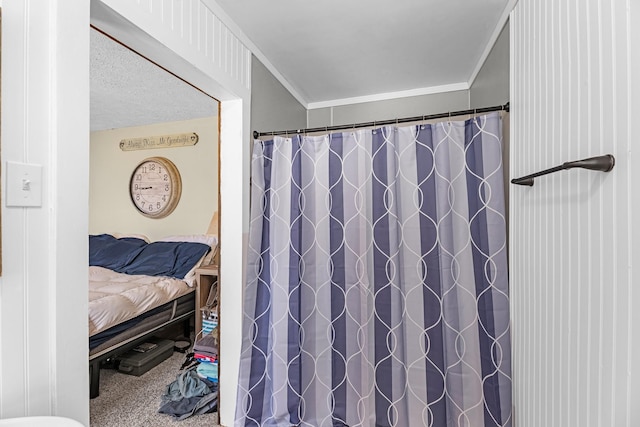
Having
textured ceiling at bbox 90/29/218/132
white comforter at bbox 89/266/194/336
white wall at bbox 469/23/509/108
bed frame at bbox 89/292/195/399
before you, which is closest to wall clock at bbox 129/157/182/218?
textured ceiling at bbox 90/29/218/132

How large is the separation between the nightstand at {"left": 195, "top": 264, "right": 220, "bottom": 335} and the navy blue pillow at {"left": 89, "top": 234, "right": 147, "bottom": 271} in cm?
96

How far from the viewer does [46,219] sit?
0.87 metres

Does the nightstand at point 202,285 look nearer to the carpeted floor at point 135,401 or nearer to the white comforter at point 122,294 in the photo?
the white comforter at point 122,294

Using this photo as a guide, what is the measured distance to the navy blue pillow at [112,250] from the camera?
3.31m

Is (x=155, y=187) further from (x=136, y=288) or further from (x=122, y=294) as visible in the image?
(x=122, y=294)

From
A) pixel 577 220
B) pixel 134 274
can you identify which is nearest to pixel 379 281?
pixel 577 220

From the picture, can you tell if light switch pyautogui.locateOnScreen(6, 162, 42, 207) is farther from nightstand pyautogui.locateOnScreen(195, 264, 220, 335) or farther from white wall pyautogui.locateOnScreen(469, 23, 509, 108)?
nightstand pyautogui.locateOnScreen(195, 264, 220, 335)

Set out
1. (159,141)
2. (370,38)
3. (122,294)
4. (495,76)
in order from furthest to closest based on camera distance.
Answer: (159,141), (122,294), (370,38), (495,76)

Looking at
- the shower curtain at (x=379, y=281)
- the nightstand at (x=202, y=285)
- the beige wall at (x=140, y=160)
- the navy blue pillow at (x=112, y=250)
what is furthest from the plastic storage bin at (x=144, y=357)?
the beige wall at (x=140, y=160)

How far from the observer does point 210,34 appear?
1.51 meters

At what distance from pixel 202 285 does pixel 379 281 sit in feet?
6.77

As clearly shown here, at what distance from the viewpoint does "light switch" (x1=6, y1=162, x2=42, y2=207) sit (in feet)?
2.55

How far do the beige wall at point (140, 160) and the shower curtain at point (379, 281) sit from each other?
6.81 feet

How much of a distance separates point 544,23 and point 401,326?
1.38m
